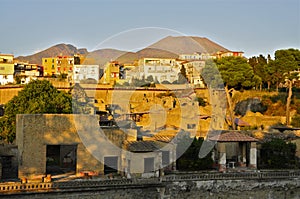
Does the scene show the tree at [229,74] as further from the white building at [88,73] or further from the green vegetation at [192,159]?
the white building at [88,73]

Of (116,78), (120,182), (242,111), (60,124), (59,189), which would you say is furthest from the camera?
(116,78)

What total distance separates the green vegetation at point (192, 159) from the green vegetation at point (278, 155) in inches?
118

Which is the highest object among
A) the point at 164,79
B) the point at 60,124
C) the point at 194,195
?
the point at 164,79

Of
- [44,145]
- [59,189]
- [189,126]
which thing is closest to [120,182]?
[59,189]

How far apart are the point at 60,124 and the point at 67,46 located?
108470mm

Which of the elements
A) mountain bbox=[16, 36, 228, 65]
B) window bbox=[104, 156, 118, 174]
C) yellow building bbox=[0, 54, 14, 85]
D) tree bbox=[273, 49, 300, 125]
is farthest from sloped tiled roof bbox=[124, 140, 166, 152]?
yellow building bbox=[0, 54, 14, 85]

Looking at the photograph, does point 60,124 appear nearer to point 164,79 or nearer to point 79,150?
point 79,150

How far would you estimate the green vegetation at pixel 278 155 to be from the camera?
19094 mm

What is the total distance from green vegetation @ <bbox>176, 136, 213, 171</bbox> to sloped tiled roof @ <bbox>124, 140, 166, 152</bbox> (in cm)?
121

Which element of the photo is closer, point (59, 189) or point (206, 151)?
point (59, 189)

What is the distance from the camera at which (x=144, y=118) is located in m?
→ 30.2

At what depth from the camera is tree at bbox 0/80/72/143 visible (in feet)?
80.2

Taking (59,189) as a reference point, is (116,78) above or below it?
above

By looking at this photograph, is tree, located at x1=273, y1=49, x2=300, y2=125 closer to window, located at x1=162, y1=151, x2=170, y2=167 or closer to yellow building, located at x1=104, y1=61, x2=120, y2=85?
window, located at x1=162, y1=151, x2=170, y2=167
